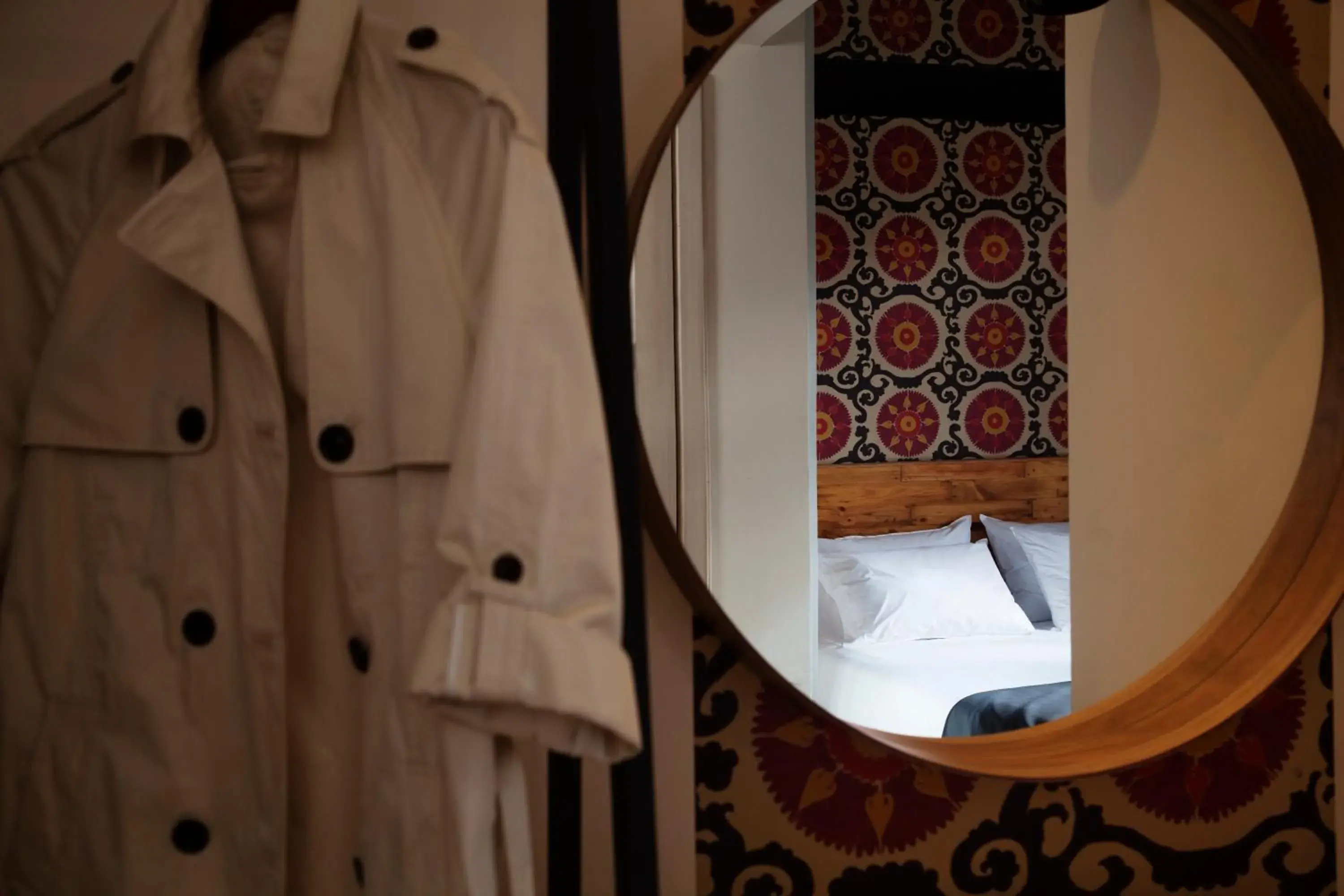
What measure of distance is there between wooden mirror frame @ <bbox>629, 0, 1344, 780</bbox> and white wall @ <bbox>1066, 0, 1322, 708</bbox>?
2.1 inches

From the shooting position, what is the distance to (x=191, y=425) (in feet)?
2.09

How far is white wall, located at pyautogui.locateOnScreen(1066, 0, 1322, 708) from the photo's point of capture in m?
1.21

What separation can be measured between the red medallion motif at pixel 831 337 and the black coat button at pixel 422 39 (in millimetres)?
1713

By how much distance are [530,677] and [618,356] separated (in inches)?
7.6

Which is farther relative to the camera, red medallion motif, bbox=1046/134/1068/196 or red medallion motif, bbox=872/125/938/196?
red medallion motif, bbox=1046/134/1068/196

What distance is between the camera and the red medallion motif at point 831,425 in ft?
7.55

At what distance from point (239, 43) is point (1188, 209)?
4.00 feet

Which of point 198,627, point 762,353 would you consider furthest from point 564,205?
point 762,353

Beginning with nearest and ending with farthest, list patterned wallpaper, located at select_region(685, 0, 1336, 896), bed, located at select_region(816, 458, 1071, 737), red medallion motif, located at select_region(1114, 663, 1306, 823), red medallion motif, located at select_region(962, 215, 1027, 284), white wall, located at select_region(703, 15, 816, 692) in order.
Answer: patterned wallpaper, located at select_region(685, 0, 1336, 896)
red medallion motif, located at select_region(1114, 663, 1306, 823)
white wall, located at select_region(703, 15, 816, 692)
bed, located at select_region(816, 458, 1071, 737)
red medallion motif, located at select_region(962, 215, 1027, 284)

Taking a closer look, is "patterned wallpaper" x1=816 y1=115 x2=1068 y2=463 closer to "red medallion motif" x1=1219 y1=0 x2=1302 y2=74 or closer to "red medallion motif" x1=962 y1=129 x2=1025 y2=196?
"red medallion motif" x1=962 y1=129 x2=1025 y2=196

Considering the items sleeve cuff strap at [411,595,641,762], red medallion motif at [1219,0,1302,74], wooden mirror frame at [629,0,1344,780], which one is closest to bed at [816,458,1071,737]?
wooden mirror frame at [629,0,1344,780]

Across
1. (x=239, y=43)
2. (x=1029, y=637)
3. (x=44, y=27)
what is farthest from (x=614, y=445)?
(x=1029, y=637)

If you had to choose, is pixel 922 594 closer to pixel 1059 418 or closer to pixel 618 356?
pixel 1059 418

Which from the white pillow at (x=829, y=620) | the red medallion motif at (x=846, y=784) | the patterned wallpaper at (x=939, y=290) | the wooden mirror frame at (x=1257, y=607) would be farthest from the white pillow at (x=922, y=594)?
the red medallion motif at (x=846, y=784)
